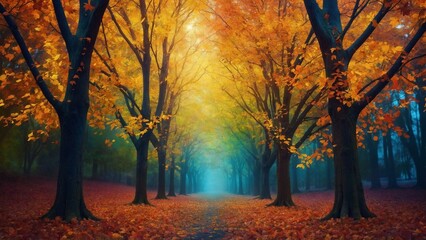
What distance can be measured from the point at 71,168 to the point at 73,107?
152cm

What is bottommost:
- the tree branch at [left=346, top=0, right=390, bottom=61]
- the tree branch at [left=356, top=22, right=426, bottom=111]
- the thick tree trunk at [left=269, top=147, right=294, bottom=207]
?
the thick tree trunk at [left=269, top=147, right=294, bottom=207]

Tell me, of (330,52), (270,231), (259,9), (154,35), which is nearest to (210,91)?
(154,35)

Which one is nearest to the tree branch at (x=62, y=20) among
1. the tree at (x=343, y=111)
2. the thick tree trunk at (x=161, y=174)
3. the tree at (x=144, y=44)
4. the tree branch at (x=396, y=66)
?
the tree at (x=144, y=44)

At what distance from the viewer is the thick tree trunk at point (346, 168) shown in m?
8.45

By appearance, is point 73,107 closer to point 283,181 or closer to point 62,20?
point 62,20

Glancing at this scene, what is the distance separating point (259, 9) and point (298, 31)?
6.31 feet

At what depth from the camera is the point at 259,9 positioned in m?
14.2

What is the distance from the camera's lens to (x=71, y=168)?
26.8 ft

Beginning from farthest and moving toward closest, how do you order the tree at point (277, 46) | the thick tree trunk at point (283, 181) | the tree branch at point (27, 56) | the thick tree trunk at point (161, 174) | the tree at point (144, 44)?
the thick tree trunk at point (161, 174) < the thick tree trunk at point (283, 181) < the tree at point (144, 44) < the tree at point (277, 46) < the tree branch at point (27, 56)

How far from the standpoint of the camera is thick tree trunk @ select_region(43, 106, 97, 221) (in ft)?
26.2

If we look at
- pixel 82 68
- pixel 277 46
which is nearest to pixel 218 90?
pixel 277 46

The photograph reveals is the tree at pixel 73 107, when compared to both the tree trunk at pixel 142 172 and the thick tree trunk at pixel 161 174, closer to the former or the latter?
the tree trunk at pixel 142 172

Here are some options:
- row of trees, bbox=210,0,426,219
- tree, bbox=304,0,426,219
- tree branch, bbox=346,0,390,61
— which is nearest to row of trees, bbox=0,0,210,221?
row of trees, bbox=210,0,426,219

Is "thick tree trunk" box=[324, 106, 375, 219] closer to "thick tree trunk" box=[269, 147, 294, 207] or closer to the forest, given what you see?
the forest
